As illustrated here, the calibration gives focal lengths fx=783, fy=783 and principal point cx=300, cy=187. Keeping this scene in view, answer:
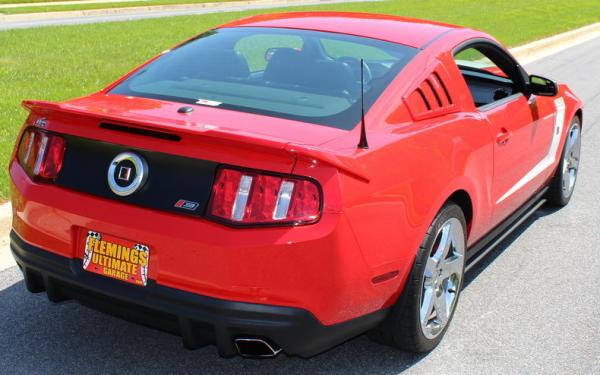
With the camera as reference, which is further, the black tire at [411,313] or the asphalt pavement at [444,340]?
the asphalt pavement at [444,340]

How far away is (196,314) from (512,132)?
250cm

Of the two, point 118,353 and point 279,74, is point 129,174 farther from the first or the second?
point 279,74

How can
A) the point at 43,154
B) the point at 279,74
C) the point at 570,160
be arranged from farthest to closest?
1. the point at 570,160
2. the point at 279,74
3. the point at 43,154

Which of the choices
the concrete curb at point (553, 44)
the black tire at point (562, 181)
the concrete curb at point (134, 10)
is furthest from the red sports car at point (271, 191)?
the concrete curb at point (134, 10)

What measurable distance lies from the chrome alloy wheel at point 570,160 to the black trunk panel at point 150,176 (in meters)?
3.89

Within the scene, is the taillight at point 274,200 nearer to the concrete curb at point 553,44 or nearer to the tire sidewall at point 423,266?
the tire sidewall at point 423,266

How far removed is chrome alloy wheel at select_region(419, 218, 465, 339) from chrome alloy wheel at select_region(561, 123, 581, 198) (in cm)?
248

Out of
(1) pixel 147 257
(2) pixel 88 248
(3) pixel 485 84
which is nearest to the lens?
(1) pixel 147 257

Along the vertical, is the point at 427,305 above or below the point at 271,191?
below

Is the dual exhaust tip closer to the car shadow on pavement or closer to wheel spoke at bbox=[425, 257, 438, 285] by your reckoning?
the car shadow on pavement

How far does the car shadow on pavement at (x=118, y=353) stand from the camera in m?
3.60

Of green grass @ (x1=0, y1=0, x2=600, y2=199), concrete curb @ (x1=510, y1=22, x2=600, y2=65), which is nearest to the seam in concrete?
concrete curb @ (x1=510, y1=22, x2=600, y2=65)

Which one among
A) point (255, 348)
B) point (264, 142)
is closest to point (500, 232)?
point (255, 348)

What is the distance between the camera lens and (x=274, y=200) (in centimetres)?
292
